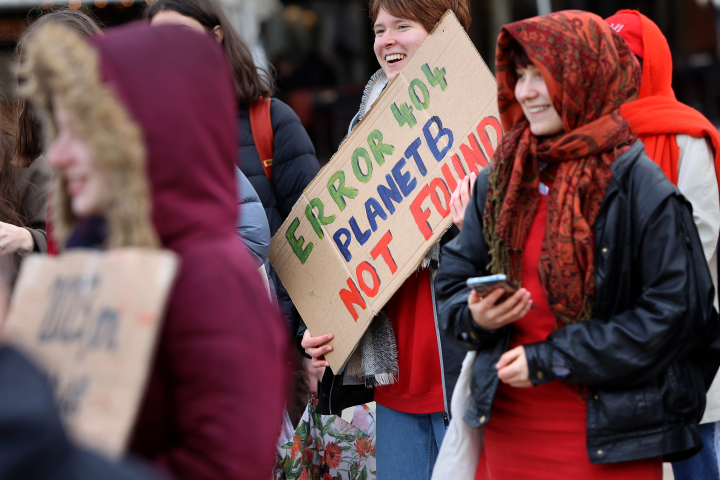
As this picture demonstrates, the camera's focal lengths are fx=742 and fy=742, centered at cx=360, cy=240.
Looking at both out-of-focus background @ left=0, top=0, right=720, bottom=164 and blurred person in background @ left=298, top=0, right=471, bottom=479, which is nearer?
blurred person in background @ left=298, top=0, right=471, bottom=479

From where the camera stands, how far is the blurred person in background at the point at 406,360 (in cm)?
240

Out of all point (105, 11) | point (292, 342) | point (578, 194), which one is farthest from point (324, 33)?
point (578, 194)

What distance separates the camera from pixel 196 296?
3.84 feet

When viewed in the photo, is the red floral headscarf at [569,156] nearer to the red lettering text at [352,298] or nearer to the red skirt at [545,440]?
the red skirt at [545,440]

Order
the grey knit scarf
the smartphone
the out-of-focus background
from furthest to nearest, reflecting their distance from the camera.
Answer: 1. the out-of-focus background
2. the grey knit scarf
3. the smartphone

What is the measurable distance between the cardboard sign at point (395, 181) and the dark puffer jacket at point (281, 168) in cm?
41

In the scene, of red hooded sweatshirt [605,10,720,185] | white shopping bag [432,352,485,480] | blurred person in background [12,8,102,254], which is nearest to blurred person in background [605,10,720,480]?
red hooded sweatshirt [605,10,720,185]

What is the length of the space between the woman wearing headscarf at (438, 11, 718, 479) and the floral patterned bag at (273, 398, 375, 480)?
957 mm

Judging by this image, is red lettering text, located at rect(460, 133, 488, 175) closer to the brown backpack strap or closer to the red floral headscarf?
the red floral headscarf

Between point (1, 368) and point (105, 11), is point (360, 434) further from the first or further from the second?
Result: point (105, 11)

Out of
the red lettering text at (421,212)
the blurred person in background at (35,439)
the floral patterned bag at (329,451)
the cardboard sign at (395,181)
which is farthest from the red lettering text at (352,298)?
the blurred person in background at (35,439)

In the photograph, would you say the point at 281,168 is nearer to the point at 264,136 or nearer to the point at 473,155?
the point at 264,136

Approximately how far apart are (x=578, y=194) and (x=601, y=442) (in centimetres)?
59

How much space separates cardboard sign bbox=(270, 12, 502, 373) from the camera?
7.66 ft
